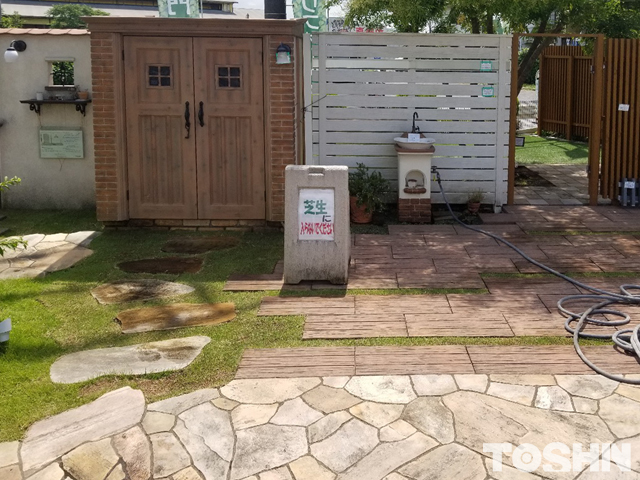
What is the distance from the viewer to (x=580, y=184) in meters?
11.3

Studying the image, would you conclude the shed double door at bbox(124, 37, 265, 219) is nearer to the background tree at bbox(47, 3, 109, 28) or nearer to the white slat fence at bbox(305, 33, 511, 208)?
the white slat fence at bbox(305, 33, 511, 208)

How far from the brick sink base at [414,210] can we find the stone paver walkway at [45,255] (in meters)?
3.42

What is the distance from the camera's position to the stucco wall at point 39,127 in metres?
9.23

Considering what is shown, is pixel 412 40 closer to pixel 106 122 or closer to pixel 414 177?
pixel 414 177

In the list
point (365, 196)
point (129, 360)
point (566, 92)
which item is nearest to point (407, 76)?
point (365, 196)

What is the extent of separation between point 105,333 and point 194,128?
3486mm

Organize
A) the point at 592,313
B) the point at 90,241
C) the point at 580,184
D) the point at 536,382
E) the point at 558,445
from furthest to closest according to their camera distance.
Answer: the point at 580,184
the point at 90,241
the point at 592,313
the point at 536,382
the point at 558,445

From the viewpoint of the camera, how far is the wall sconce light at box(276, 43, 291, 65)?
8.03 meters

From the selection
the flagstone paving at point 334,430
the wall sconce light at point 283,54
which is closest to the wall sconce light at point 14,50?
the wall sconce light at point 283,54

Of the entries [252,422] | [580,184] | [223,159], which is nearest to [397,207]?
[223,159]

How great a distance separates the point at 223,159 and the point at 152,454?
501 centimetres

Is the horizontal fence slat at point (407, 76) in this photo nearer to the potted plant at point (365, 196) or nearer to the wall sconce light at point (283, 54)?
the potted plant at point (365, 196)

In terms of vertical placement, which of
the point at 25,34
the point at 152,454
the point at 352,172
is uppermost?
the point at 25,34

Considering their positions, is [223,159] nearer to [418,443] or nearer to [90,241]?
[90,241]
